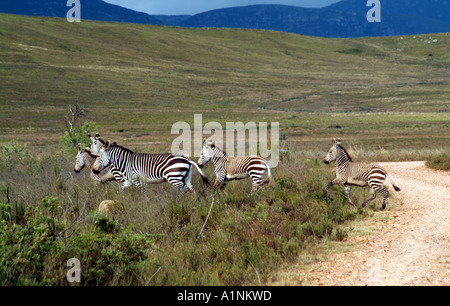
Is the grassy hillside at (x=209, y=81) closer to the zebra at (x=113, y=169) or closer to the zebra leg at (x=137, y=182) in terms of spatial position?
the zebra at (x=113, y=169)

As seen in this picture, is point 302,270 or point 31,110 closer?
point 302,270

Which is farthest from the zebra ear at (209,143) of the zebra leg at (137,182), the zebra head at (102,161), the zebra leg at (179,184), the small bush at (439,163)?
the small bush at (439,163)

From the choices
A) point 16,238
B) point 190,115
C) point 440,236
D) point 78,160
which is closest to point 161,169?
point 78,160

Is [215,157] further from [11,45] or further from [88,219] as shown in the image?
[11,45]

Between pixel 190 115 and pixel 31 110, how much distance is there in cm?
2075

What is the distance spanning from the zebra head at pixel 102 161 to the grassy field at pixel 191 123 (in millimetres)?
562

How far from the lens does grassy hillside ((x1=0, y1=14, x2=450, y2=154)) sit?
53812 millimetres

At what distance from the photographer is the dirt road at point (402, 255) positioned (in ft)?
21.3

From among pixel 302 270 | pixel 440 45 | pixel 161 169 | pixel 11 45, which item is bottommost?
pixel 302 270

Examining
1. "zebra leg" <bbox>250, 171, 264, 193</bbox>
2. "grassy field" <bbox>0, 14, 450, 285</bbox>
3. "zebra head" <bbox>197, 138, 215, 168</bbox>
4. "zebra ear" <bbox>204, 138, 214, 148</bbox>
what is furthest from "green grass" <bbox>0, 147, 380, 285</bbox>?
"zebra ear" <bbox>204, 138, 214, 148</bbox>

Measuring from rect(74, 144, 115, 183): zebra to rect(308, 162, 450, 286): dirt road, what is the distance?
270 inches

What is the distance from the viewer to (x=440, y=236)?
328 inches

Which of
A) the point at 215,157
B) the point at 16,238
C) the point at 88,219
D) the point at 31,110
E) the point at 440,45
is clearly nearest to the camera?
the point at 16,238

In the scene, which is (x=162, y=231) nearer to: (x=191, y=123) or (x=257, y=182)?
(x=257, y=182)
